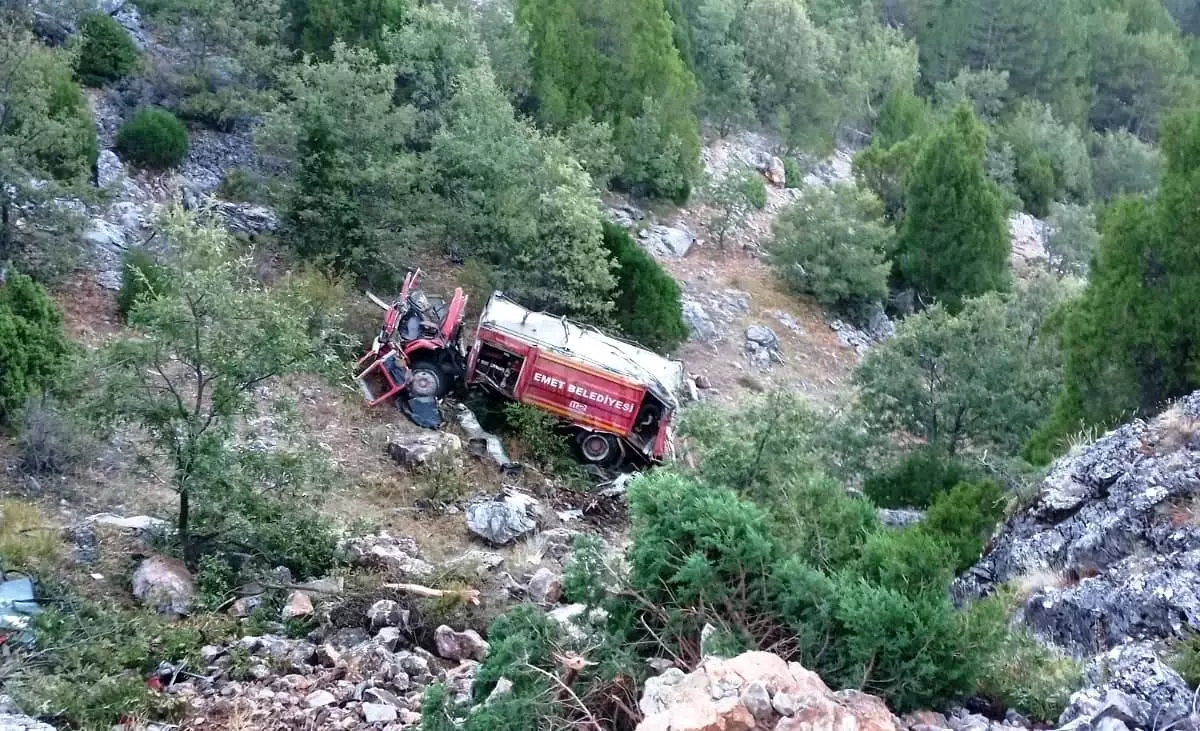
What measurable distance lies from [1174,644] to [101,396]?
9504mm

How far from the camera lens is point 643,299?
2242cm

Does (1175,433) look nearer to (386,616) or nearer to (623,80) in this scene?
(386,616)

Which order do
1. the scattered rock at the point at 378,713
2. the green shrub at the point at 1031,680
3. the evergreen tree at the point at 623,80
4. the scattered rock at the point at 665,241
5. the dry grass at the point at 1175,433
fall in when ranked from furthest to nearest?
the evergreen tree at the point at 623,80 < the scattered rock at the point at 665,241 < the dry grass at the point at 1175,433 < the scattered rock at the point at 378,713 < the green shrub at the point at 1031,680

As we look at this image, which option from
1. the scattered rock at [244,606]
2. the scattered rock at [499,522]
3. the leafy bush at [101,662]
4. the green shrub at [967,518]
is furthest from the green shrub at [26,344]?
the green shrub at [967,518]

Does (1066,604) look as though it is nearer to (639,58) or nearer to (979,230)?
(979,230)

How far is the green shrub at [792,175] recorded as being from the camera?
3650cm

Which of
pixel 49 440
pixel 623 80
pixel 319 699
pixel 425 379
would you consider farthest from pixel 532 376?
pixel 623 80

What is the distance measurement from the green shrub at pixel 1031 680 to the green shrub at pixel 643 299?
15049 millimetres

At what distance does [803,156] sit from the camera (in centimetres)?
3875

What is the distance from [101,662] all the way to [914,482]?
11.2 m

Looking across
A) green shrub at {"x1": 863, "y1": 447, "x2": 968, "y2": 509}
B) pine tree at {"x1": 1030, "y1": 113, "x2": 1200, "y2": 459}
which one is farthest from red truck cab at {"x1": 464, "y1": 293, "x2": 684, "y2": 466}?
pine tree at {"x1": 1030, "y1": 113, "x2": 1200, "y2": 459}

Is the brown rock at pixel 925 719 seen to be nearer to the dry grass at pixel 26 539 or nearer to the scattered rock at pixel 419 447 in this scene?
the dry grass at pixel 26 539

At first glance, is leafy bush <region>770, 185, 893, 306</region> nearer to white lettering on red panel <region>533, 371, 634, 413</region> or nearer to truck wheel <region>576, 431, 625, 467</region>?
truck wheel <region>576, 431, 625, 467</region>

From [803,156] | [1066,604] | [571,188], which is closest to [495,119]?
[571,188]
